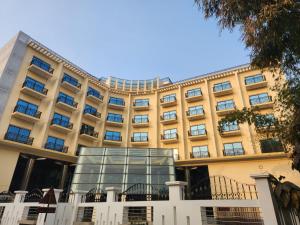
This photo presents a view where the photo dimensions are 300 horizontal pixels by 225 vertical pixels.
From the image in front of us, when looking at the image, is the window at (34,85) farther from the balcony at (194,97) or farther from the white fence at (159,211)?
the balcony at (194,97)

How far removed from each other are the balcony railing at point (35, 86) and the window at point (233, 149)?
23413 mm

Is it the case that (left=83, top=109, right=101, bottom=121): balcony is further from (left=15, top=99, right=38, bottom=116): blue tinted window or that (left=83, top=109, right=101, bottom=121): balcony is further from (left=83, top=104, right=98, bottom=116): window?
(left=15, top=99, right=38, bottom=116): blue tinted window

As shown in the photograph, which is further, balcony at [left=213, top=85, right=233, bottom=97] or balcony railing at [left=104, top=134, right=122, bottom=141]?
balcony railing at [left=104, top=134, right=122, bottom=141]

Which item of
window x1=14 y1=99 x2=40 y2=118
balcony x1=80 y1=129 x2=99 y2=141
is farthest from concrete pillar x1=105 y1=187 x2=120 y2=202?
→ balcony x1=80 y1=129 x2=99 y2=141

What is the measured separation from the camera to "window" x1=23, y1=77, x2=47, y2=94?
2434 cm

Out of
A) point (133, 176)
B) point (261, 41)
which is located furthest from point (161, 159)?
point (261, 41)

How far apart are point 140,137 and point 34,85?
15410mm

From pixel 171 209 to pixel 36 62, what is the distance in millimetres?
25615

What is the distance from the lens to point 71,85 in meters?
28.1

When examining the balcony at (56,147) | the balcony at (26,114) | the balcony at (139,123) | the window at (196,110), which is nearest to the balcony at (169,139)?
the balcony at (139,123)

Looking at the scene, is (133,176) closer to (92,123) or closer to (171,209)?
(92,123)

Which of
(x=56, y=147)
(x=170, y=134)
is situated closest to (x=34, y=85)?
(x=56, y=147)

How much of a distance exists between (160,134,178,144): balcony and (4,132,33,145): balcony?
642 inches

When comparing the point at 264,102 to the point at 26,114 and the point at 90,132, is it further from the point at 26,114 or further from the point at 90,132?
the point at 26,114
